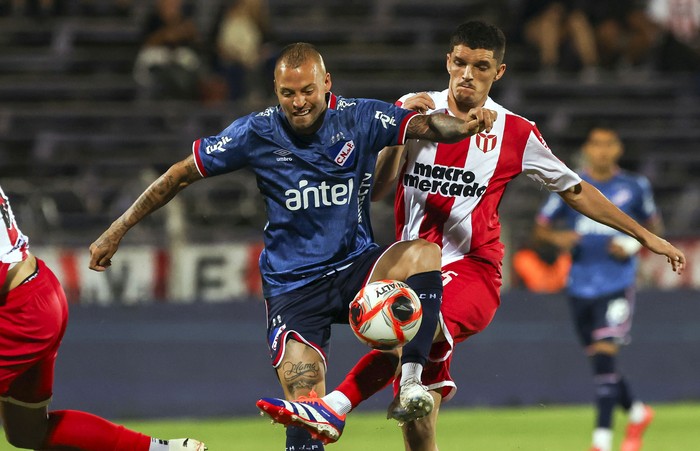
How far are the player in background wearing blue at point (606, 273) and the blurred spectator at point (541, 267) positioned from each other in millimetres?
1400

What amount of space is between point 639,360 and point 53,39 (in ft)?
25.5

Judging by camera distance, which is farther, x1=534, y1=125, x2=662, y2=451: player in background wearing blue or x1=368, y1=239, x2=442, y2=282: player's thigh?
x1=534, y1=125, x2=662, y2=451: player in background wearing blue

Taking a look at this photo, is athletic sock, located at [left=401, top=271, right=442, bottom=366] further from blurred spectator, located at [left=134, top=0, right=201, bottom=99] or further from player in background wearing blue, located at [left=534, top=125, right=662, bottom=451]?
blurred spectator, located at [left=134, top=0, right=201, bottom=99]

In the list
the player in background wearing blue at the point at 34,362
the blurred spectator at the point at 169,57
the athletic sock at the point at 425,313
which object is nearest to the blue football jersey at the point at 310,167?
the athletic sock at the point at 425,313

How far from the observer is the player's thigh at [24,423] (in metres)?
6.52

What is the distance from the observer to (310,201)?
6.23 metres

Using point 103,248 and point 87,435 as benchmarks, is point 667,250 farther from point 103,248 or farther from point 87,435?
point 87,435

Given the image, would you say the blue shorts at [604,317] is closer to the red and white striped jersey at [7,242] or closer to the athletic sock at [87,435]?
the athletic sock at [87,435]

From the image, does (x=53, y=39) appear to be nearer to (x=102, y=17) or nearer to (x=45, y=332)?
(x=102, y=17)

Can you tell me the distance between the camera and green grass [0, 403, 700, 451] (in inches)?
400

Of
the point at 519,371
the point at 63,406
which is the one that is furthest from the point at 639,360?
the point at 63,406

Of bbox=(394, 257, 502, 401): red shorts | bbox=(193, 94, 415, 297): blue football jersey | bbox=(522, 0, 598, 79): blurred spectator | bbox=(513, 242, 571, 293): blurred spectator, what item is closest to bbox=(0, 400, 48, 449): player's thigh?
bbox=(193, 94, 415, 297): blue football jersey

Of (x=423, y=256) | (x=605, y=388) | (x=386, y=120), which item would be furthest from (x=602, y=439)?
(x=386, y=120)

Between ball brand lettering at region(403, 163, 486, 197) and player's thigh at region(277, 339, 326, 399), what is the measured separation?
3.76ft
